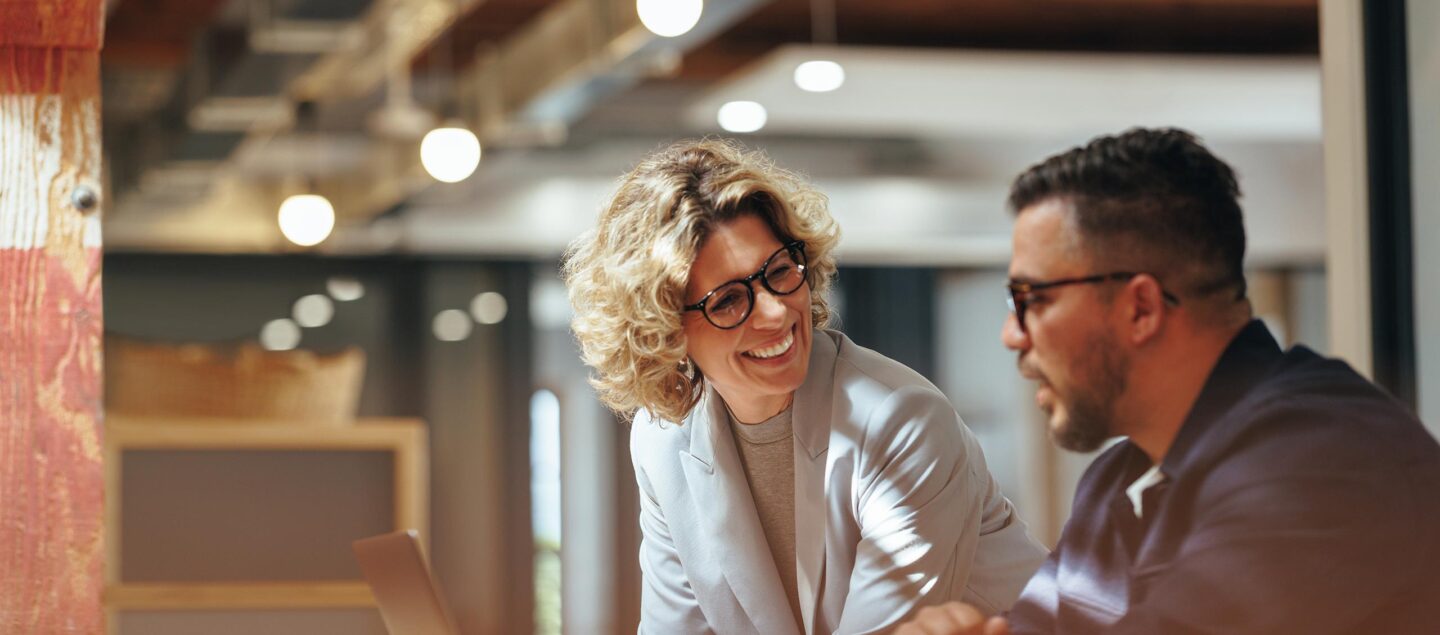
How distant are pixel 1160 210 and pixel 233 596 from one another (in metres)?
3.25

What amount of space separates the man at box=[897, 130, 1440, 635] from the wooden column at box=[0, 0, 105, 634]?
95 cm

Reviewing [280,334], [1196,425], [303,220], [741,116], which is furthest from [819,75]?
[1196,425]

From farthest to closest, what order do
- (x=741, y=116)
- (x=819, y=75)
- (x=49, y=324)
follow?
(x=741, y=116) → (x=819, y=75) → (x=49, y=324)

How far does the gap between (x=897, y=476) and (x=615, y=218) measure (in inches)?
18.9

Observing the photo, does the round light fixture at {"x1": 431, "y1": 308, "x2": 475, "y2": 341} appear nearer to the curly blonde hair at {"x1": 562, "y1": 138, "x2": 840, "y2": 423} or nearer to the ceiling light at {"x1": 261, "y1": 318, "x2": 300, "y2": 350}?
the ceiling light at {"x1": 261, "y1": 318, "x2": 300, "y2": 350}

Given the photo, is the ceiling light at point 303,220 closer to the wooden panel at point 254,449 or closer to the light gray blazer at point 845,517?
the wooden panel at point 254,449

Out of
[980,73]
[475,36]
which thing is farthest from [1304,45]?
[475,36]

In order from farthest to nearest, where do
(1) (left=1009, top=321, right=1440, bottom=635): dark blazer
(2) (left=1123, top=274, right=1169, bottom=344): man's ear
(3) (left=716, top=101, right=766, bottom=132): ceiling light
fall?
(3) (left=716, top=101, right=766, bottom=132): ceiling light
(2) (left=1123, top=274, right=1169, bottom=344): man's ear
(1) (left=1009, top=321, right=1440, bottom=635): dark blazer

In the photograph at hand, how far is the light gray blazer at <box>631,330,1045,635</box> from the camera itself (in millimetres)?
1854

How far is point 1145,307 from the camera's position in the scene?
1.38 meters

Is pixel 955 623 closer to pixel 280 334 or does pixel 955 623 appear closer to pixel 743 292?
pixel 743 292

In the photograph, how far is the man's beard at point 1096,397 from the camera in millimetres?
1394

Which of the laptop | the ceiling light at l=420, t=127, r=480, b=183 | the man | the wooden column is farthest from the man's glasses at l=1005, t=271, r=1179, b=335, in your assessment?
the ceiling light at l=420, t=127, r=480, b=183

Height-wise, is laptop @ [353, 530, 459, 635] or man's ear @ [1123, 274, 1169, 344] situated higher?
man's ear @ [1123, 274, 1169, 344]
